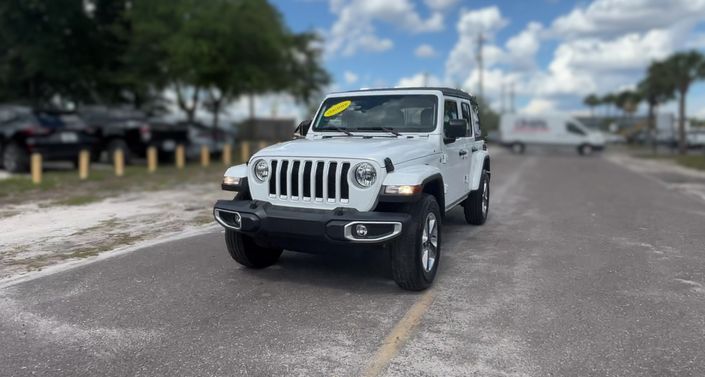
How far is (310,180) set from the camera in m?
4.85

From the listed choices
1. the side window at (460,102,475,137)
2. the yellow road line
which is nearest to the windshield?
the side window at (460,102,475,137)

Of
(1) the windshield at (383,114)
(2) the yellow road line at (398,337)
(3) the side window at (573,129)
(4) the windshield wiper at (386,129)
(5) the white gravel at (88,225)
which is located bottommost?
(2) the yellow road line at (398,337)

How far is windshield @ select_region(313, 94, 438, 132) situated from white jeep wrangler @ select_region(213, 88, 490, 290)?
17 millimetres

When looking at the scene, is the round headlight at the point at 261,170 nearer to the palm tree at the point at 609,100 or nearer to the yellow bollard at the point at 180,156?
the yellow bollard at the point at 180,156

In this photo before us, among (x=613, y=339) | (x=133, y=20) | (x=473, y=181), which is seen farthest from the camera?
(x=133, y=20)

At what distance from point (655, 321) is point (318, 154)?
285 cm

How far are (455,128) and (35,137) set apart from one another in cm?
1150

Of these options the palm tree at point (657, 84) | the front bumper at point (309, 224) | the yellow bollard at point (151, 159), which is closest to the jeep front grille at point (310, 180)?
the front bumper at point (309, 224)

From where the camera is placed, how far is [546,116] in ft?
110

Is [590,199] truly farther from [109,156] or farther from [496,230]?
[109,156]

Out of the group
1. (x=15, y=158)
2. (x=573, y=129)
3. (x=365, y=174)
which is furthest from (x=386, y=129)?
(x=573, y=129)

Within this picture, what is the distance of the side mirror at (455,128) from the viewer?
19.5 ft

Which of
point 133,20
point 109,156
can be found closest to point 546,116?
point 133,20

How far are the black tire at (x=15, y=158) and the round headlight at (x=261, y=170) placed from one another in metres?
11.2
